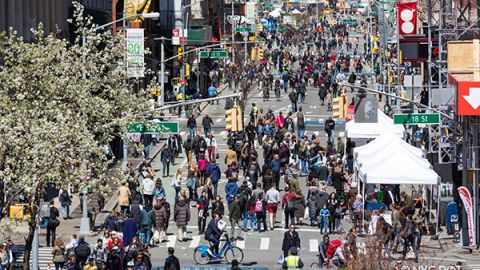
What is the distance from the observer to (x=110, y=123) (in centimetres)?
3753

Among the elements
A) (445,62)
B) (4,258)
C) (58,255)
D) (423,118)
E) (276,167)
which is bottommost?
(58,255)

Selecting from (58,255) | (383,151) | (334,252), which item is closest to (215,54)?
(383,151)

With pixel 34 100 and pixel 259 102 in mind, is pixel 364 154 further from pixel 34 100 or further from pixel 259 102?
pixel 259 102

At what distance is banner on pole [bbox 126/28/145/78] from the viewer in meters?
54.6

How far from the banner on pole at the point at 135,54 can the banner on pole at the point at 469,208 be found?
43.3 ft

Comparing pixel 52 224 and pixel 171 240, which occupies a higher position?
pixel 52 224

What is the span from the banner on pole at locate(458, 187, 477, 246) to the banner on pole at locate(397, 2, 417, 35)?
68.0ft

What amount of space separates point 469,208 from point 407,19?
21472mm

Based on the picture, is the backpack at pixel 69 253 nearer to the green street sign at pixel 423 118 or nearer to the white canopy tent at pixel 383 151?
the white canopy tent at pixel 383 151

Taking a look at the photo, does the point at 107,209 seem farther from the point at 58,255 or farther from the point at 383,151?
the point at 58,255

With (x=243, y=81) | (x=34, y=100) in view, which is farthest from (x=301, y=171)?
(x=243, y=81)

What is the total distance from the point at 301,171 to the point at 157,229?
47.9 feet

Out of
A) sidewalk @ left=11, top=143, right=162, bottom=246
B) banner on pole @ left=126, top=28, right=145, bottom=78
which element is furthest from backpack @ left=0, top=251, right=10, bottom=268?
banner on pole @ left=126, top=28, right=145, bottom=78

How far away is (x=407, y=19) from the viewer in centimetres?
6450
